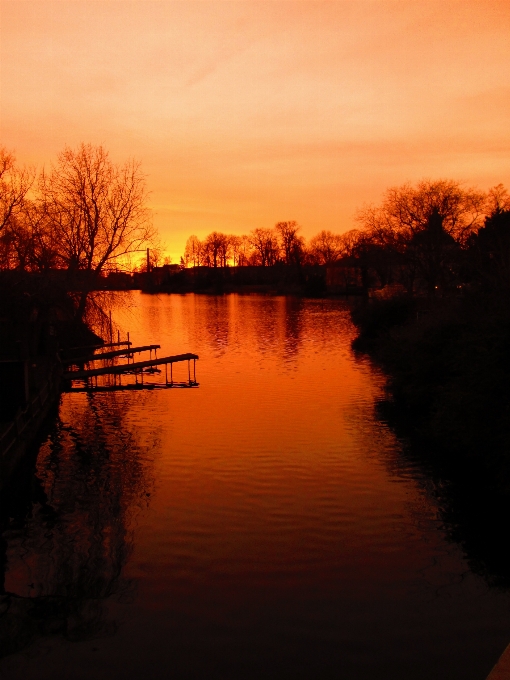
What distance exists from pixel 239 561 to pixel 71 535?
325cm

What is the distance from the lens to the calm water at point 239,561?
26.6 ft

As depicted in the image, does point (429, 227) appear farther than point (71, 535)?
Yes

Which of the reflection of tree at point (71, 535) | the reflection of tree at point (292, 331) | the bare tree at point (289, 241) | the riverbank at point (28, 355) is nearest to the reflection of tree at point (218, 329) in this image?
the reflection of tree at point (292, 331)

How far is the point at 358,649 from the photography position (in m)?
8.21

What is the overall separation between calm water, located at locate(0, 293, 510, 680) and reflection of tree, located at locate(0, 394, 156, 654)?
1.6 inches

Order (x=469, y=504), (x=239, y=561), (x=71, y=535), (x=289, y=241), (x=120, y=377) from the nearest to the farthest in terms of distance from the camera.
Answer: (x=239, y=561) < (x=71, y=535) < (x=469, y=504) < (x=120, y=377) < (x=289, y=241)

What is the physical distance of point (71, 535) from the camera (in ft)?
38.4

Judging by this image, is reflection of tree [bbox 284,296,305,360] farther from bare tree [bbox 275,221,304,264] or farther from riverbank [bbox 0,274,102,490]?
bare tree [bbox 275,221,304,264]

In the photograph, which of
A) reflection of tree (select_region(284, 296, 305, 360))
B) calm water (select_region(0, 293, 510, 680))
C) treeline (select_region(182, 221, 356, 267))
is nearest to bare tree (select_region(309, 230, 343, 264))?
treeline (select_region(182, 221, 356, 267))

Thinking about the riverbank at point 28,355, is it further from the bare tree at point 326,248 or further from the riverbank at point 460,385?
the bare tree at point 326,248

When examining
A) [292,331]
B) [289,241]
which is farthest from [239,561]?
[289,241]

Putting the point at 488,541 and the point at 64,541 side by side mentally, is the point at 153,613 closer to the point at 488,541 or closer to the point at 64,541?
the point at 64,541

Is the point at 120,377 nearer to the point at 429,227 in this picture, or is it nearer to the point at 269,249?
the point at 429,227

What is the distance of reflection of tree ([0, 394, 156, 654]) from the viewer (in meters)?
8.98
